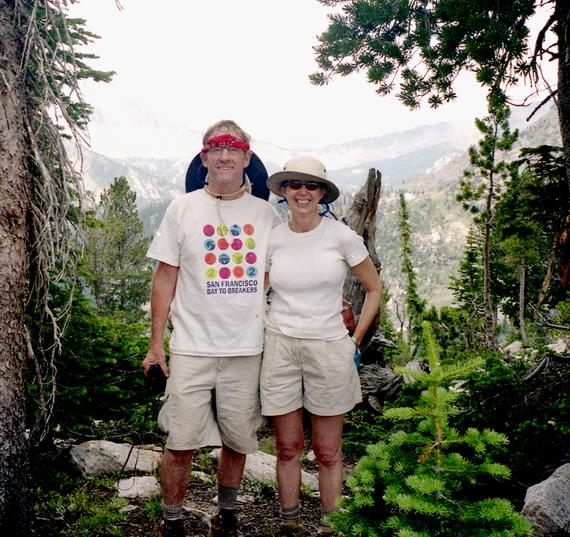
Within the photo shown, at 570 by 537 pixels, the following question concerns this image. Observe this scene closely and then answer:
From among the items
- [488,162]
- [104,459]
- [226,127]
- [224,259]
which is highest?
[488,162]

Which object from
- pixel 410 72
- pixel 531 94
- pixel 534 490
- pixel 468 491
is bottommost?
pixel 468 491

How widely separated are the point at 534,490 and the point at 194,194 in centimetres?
312

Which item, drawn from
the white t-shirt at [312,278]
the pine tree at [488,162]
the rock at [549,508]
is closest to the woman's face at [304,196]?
the white t-shirt at [312,278]

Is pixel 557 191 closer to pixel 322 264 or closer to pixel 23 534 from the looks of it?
pixel 322 264

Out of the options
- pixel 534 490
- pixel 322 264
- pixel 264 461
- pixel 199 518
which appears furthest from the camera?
pixel 264 461

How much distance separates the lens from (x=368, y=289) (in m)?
3.59

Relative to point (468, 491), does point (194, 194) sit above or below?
above

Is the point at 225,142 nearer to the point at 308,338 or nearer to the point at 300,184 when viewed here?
the point at 300,184

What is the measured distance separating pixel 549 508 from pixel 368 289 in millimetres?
1829

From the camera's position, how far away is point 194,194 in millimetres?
3475

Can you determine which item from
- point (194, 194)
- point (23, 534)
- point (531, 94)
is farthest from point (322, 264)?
point (531, 94)

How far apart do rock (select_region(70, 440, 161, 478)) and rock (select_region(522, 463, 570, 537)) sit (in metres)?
3.51

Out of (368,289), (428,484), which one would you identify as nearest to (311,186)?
(368,289)

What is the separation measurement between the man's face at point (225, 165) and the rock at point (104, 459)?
3047 millimetres
